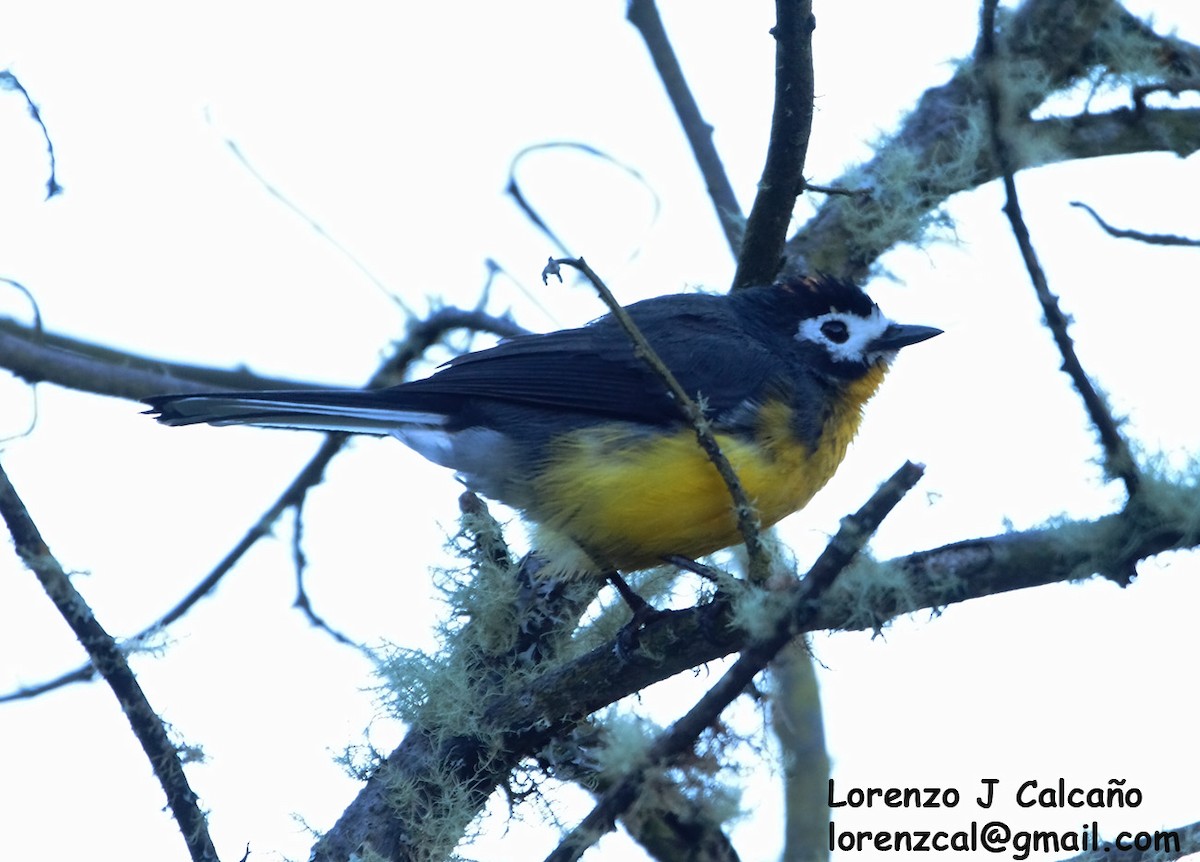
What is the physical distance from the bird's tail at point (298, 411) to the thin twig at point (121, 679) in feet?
4.16

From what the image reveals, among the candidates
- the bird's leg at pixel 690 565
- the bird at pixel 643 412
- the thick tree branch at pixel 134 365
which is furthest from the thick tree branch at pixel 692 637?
the thick tree branch at pixel 134 365

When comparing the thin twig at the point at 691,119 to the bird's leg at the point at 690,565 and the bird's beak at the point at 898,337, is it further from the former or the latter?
the bird's leg at the point at 690,565

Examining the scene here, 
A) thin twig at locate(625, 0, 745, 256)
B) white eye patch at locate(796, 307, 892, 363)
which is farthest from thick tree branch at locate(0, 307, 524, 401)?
white eye patch at locate(796, 307, 892, 363)

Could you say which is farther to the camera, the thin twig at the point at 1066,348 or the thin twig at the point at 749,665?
the thin twig at the point at 1066,348

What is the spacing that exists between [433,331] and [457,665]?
1990 mm

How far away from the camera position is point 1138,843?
134 inches

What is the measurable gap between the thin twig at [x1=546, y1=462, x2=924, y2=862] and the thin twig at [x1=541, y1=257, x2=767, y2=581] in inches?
9.5

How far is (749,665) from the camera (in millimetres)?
3086

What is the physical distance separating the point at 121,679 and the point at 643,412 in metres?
1.97

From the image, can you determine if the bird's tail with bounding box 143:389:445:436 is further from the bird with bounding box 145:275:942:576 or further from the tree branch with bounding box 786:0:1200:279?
the tree branch with bounding box 786:0:1200:279

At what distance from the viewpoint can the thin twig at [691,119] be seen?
5906 millimetres

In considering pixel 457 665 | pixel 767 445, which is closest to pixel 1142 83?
pixel 767 445

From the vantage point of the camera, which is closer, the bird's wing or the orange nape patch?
the orange nape patch

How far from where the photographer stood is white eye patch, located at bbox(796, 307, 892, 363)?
5066mm
